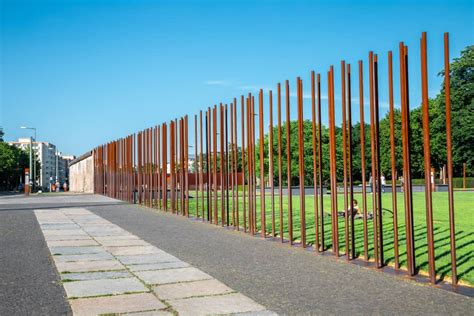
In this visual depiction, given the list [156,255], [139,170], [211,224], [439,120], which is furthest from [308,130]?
[156,255]

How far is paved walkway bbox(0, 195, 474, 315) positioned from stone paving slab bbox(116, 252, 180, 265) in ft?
0.29

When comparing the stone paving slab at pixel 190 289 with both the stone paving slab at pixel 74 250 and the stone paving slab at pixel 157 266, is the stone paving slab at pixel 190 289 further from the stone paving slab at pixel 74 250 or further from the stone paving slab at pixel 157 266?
the stone paving slab at pixel 74 250

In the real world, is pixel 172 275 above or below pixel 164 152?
below

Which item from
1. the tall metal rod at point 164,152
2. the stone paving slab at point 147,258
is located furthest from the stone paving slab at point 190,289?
the tall metal rod at point 164,152

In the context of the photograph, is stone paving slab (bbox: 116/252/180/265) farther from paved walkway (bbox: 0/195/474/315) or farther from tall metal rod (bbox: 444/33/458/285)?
Answer: tall metal rod (bbox: 444/33/458/285)

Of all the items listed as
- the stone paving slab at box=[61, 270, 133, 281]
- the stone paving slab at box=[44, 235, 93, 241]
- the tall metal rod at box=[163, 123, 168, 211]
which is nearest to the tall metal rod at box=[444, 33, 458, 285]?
the stone paving slab at box=[61, 270, 133, 281]

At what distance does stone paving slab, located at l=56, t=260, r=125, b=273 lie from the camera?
6.47 metres

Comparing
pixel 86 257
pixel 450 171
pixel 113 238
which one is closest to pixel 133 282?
pixel 86 257

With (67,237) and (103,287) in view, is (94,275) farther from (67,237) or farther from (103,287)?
(67,237)

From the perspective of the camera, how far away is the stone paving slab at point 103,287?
518 centimetres

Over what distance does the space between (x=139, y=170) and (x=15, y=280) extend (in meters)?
14.8

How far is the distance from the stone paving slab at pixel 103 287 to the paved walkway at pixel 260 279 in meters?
0.08

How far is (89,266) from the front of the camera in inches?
264

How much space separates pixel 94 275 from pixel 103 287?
0.72 meters
